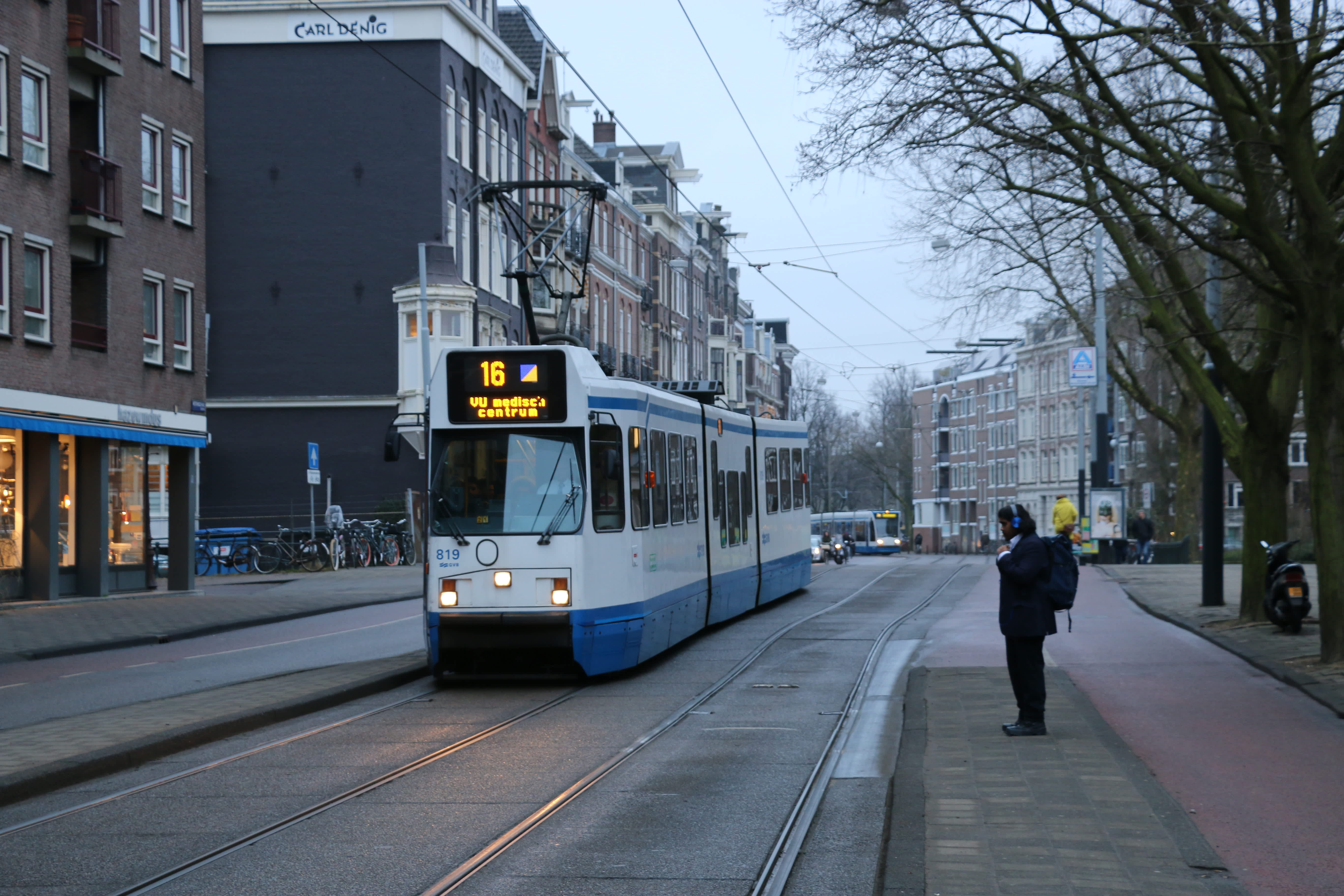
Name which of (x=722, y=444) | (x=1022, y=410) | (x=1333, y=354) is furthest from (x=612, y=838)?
(x=1022, y=410)

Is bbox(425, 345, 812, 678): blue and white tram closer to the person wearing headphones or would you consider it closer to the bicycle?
the person wearing headphones

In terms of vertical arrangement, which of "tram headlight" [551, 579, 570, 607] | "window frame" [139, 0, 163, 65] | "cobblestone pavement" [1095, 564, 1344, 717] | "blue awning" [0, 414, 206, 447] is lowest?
"cobblestone pavement" [1095, 564, 1344, 717]

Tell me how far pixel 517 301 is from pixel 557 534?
135 ft

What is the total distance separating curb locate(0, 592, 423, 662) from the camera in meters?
19.0

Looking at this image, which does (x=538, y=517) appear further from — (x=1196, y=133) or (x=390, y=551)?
(x=390, y=551)

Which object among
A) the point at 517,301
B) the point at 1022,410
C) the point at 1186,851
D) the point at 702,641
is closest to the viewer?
the point at 1186,851

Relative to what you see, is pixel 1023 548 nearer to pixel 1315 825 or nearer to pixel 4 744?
pixel 1315 825

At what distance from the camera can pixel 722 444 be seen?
19969mm

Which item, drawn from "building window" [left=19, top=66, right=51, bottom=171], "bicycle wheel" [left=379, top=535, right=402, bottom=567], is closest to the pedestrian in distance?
"bicycle wheel" [left=379, top=535, right=402, bottom=567]

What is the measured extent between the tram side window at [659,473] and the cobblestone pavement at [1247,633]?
6037 millimetres

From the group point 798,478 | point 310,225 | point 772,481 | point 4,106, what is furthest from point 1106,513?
point 4,106

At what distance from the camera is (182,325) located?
32188mm

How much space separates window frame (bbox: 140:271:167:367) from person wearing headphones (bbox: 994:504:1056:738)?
76.8ft

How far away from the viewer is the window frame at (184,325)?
1248 inches
